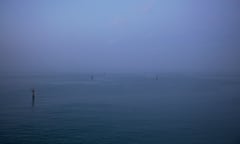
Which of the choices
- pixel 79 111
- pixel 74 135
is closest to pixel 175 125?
pixel 74 135

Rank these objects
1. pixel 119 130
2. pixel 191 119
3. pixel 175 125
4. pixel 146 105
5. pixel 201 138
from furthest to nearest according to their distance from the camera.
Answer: pixel 146 105
pixel 191 119
pixel 175 125
pixel 119 130
pixel 201 138

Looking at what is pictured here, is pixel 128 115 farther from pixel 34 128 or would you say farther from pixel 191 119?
pixel 34 128

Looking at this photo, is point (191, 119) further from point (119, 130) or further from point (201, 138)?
point (119, 130)

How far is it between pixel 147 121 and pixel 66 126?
510 inches

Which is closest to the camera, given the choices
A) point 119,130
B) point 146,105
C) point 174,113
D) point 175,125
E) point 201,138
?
point 201,138

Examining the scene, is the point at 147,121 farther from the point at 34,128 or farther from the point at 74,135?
the point at 34,128

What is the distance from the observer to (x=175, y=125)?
41469 millimetres

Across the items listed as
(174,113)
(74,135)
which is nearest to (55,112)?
(74,135)

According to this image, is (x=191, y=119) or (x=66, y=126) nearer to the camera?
(x=66, y=126)

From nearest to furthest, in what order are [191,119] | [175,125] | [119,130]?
[119,130] < [175,125] < [191,119]

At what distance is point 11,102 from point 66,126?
29137mm

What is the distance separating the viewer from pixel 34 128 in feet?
127

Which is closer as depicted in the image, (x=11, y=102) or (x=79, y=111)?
(x=79, y=111)

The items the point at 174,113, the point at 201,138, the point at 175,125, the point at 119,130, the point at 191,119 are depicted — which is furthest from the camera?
the point at 174,113
